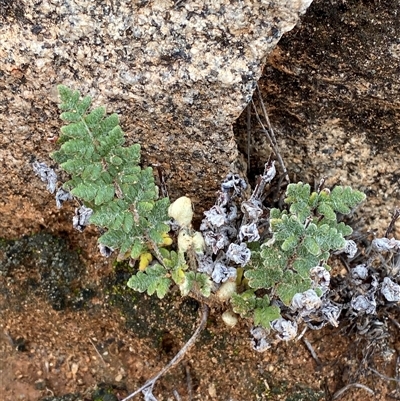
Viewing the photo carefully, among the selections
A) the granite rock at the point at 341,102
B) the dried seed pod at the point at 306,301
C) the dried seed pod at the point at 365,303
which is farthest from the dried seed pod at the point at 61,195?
the dried seed pod at the point at 365,303

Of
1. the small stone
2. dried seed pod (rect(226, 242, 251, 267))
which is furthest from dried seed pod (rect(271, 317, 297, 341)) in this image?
the small stone

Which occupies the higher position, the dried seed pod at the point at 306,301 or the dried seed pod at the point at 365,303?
the dried seed pod at the point at 306,301

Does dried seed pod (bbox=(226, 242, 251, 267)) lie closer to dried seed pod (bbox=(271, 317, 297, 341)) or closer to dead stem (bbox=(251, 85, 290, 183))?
dried seed pod (bbox=(271, 317, 297, 341))

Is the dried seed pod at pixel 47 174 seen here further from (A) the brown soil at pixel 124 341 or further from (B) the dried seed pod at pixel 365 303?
(B) the dried seed pod at pixel 365 303

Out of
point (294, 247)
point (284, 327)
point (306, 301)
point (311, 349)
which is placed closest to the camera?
point (294, 247)

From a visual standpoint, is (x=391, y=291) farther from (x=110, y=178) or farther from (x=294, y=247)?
(x=110, y=178)

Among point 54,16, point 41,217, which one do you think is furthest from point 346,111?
point 41,217

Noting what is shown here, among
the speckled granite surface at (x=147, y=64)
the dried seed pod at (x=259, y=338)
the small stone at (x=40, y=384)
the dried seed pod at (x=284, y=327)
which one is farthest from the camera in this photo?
the small stone at (x=40, y=384)

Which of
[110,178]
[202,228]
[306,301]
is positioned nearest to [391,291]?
[306,301]
